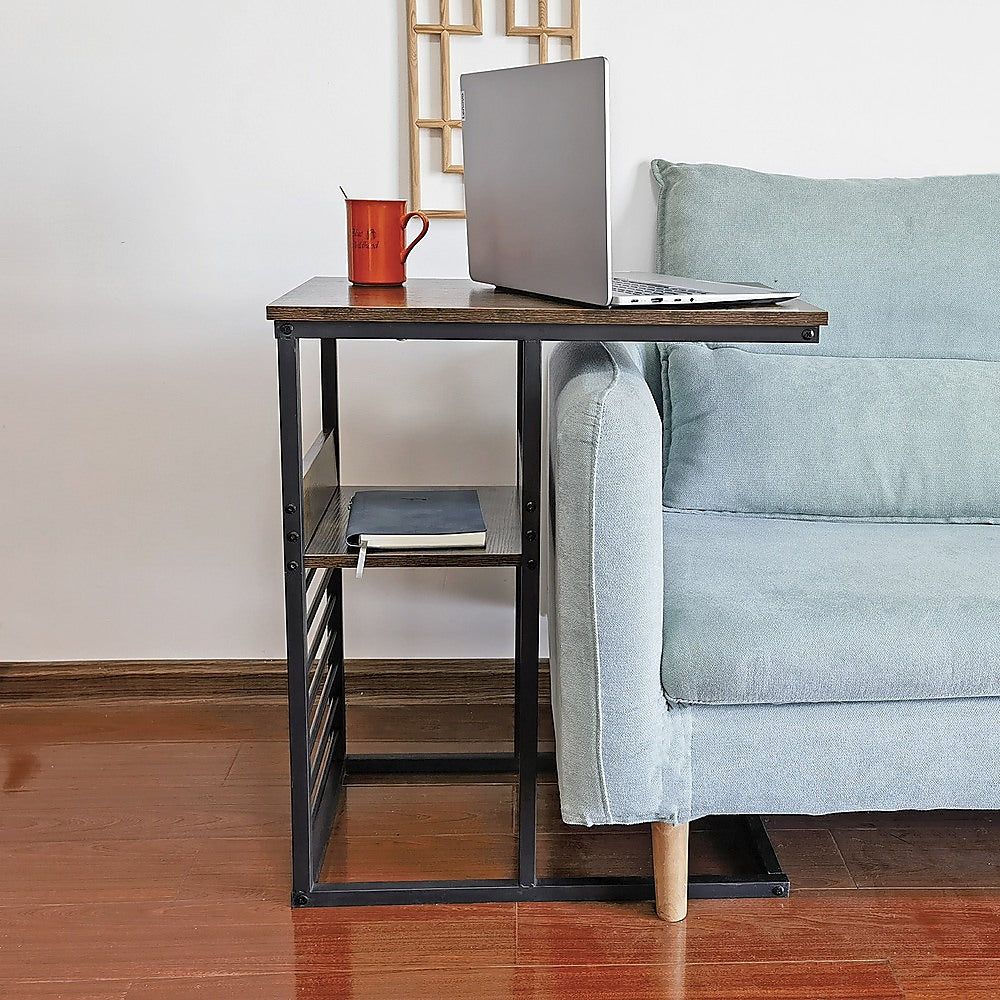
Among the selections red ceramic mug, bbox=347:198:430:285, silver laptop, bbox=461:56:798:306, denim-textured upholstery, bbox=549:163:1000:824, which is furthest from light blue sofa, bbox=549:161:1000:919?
red ceramic mug, bbox=347:198:430:285

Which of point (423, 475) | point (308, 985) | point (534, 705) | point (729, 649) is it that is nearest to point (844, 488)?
point (729, 649)

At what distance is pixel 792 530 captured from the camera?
64.1 inches

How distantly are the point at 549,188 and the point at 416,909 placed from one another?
890mm

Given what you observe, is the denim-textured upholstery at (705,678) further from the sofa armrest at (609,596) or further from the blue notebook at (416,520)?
the blue notebook at (416,520)

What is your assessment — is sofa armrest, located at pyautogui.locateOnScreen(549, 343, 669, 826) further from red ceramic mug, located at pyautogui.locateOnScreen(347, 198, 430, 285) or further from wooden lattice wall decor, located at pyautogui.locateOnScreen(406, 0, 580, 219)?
wooden lattice wall decor, located at pyautogui.locateOnScreen(406, 0, 580, 219)

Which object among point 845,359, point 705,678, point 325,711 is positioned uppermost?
point 845,359

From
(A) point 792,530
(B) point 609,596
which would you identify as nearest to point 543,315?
(B) point 609,596

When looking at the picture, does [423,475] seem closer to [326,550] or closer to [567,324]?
[326,550]

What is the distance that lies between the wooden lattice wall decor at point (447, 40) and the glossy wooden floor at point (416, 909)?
1.04 metres

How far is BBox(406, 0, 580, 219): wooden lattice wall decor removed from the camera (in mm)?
1898

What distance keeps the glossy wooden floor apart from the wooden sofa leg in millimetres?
24

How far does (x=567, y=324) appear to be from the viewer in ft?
4.17

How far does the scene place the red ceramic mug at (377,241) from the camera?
1464mm

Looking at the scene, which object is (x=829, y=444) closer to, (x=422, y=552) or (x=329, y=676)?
(x=422, y=552)
